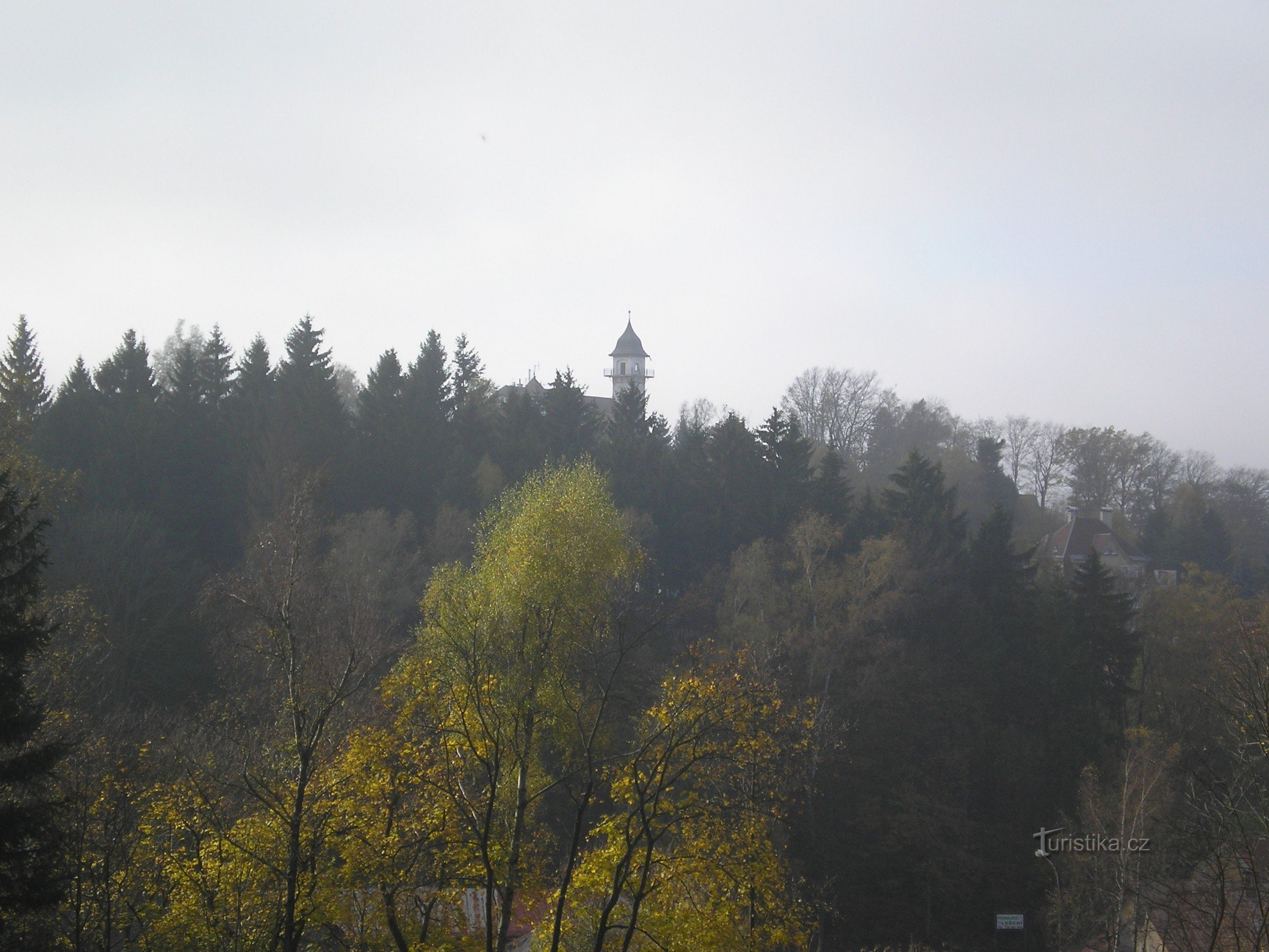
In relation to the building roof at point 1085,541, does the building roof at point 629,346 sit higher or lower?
higher

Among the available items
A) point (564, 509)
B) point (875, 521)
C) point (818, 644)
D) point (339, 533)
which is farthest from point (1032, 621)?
point (339, 533)

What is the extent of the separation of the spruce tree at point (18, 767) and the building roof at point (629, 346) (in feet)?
197

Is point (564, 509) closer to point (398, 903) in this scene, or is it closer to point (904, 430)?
point (398, 903)

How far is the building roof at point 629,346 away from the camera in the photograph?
70.3 m

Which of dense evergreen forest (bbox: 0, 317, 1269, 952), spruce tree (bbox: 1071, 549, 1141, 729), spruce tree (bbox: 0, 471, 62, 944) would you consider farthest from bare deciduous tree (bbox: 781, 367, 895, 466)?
spruce tree (bbox: 0, 471, 62, 944)

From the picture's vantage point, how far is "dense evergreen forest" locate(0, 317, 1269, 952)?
10.9 m

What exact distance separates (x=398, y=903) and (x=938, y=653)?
27373 mm

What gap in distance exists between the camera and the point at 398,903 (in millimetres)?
12047

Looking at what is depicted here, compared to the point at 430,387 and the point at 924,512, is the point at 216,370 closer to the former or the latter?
the point at 430,387

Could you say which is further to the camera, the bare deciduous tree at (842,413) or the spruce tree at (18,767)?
the bare deciduous tree at (842,413)

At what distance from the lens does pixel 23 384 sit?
28094mm

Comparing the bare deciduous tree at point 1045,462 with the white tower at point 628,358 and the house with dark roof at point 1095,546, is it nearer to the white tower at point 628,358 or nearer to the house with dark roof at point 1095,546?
the house with dark roof at point 1095,546

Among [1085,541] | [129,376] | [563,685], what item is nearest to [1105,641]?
[1085,541]

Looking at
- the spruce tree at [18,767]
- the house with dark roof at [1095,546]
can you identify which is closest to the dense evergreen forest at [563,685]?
the spruce tree at [18,767]
